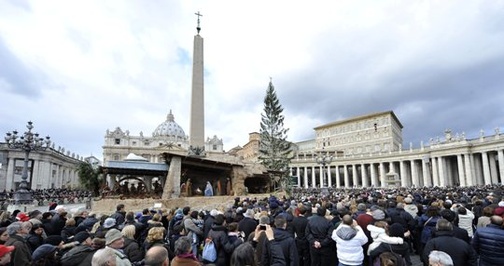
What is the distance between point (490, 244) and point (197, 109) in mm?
19405

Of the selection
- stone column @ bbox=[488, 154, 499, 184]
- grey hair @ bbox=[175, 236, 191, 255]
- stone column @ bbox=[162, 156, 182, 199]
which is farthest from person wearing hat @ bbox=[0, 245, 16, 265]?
stone column @ bbox=[488, 154, 499, 184]

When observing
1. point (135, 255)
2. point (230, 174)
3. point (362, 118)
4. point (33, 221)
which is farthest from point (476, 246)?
point (362, 118)

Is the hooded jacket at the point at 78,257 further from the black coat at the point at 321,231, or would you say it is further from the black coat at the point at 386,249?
the black coat at the point at 321,231

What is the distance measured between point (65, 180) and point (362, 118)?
7886 centimetres

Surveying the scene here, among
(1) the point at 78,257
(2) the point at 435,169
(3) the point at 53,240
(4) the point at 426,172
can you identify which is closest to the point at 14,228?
(3) the point at 53,240

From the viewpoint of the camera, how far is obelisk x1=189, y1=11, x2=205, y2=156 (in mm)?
21297

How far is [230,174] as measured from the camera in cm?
2203

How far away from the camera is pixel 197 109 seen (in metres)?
21.7

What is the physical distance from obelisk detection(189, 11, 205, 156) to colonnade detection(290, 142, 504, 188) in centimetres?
2283

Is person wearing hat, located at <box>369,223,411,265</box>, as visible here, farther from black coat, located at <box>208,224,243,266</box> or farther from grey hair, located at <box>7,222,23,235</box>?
grey hair, located at <box>7,222,23,235</box>

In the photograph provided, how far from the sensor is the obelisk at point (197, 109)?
21297 mm

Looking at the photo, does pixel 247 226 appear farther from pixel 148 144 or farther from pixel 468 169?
pixel 148 144

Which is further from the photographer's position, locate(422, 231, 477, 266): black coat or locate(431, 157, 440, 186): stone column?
locate(431, 157, 440, 186): stone column

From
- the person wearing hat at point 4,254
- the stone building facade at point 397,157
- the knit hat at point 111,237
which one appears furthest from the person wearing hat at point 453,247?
the stone building facade at point 397,157
